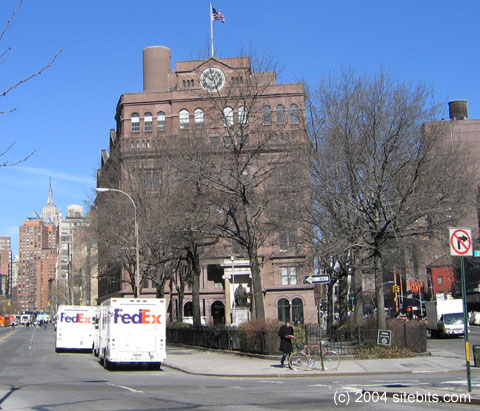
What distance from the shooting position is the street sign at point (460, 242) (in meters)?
14.0

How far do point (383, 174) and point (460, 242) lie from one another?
12.5m

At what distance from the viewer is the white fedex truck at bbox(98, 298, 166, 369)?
22922 mm

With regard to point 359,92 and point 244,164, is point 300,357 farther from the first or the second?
point 359,92

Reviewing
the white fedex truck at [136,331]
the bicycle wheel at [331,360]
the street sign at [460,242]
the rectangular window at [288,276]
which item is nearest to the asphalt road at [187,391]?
the white fedex truck at [136,331]

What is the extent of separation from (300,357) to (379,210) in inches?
309

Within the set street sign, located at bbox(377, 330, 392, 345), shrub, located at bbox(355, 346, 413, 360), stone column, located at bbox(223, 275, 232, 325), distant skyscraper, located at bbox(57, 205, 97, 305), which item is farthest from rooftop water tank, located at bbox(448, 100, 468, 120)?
street sign, located at bbox(377, 330, 392, 345)

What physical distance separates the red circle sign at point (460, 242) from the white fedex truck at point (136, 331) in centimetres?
1224

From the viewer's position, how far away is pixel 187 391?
15562 millimetres

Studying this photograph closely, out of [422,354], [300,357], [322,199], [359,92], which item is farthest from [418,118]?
[300,357]

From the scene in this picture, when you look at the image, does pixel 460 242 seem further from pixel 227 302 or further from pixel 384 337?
pixel 227 302

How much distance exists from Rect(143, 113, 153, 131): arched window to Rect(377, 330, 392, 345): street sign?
2149 inches

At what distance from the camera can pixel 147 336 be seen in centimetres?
2309

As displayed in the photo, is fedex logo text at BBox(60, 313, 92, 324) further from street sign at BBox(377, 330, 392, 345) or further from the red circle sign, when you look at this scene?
the red circle sign

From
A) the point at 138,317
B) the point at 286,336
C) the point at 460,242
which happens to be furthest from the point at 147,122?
the point at 460,242
